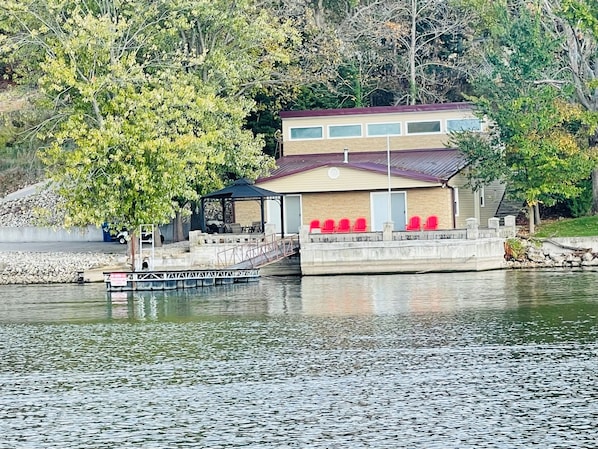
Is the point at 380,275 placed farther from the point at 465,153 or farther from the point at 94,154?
the point at 94,154

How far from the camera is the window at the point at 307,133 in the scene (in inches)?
2623

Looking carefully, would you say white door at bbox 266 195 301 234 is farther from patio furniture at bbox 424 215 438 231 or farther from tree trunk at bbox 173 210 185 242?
patio furniture at bbox 424 215 438 231

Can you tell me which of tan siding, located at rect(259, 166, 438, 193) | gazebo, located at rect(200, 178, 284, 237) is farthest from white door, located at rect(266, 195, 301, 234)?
gazebo, located at rect(200, 178, 284, 237)

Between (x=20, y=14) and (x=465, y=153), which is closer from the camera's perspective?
(x=20, y=14)

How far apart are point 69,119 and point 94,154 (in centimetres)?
234

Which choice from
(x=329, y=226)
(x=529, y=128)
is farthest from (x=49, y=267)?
(x=529, y=128)

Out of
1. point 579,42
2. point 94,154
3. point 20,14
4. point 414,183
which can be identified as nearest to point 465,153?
point 414,183

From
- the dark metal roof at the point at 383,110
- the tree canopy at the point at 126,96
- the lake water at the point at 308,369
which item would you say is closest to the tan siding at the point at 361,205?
the tree canopy at the point at 126,96

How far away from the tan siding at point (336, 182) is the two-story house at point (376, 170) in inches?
1.9

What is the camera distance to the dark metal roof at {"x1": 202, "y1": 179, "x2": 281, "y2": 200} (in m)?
56.9

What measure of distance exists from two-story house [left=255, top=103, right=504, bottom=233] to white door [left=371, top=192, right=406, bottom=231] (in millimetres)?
50

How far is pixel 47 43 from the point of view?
183ft

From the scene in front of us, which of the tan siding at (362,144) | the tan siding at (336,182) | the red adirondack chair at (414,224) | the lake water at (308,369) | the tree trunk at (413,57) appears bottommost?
the lake water at (308,369)

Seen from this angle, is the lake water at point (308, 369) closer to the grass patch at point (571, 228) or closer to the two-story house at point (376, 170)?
the grass patch at point (571, 228)
